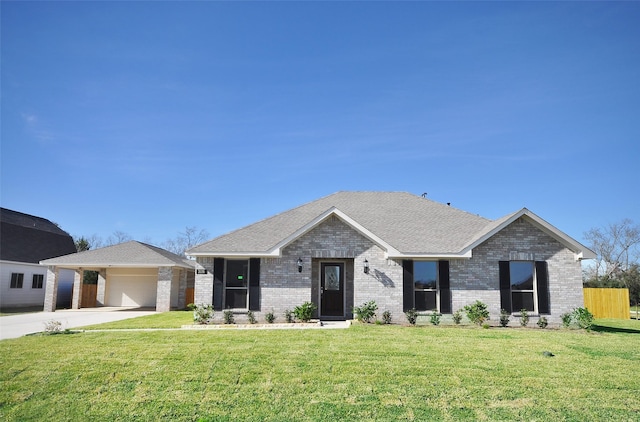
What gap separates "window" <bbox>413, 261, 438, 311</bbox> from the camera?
15422mm

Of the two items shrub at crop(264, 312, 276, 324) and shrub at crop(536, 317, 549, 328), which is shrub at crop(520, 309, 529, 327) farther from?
shrub at crop(264, 312, 276, 324)

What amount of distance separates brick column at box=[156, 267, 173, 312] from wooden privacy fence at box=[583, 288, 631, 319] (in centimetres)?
2336

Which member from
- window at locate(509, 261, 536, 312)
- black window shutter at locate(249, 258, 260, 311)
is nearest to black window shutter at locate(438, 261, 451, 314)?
window at locate(509, 261, 536, 312)

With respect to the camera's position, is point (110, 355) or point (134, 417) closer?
point (134, 417)

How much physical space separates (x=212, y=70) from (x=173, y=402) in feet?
37.7

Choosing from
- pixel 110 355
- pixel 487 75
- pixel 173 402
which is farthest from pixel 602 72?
pixel 110 355

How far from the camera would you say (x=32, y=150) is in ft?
66.1

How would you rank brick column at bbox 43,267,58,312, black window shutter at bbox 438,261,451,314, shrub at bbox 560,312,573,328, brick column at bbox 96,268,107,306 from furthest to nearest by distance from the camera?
brick column at bbox 96,268,107,306 → brick column at bbox 43,267,58,312 → black window shutter at bbox 438,261,451,314 → shrub at bbox 560,312,573,328

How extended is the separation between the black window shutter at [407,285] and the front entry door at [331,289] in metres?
2.59

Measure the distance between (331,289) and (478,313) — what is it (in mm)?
5591

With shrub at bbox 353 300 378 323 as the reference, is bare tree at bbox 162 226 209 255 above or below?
above

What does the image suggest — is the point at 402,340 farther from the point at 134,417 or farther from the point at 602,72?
the point at 602,72

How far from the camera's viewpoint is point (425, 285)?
15570 millimetres

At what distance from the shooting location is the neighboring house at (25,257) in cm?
2628
